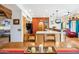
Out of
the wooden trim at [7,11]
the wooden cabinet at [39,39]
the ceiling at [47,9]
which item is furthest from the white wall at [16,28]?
the wooden cabinet at [39,39]

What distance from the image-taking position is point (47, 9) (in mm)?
2312

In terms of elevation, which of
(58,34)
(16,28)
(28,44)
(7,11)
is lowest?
(28,44)

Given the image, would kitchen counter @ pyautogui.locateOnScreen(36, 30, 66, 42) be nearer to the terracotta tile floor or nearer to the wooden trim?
the terracotta tile floor

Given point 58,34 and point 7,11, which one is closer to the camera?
point 7,11

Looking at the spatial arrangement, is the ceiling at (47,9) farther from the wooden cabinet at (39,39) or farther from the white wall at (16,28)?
the wooden cabinet at (39,39)

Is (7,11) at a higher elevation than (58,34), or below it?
higher

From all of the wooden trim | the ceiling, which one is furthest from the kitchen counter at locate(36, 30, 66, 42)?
the wooden trim

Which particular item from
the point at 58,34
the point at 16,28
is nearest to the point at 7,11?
the point at 16,28

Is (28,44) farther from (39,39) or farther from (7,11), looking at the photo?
(7,11)

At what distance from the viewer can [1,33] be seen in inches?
88.5

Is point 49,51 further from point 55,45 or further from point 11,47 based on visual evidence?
point 11,47
